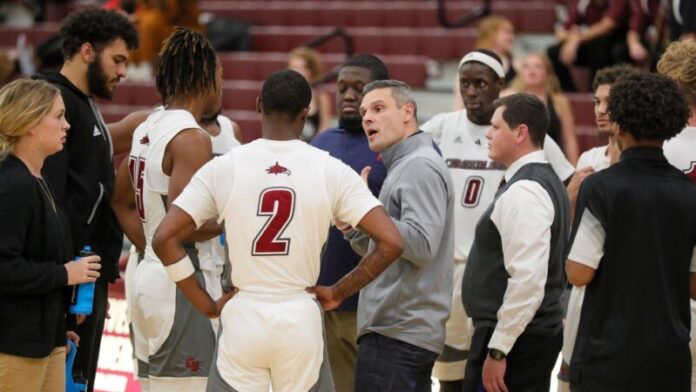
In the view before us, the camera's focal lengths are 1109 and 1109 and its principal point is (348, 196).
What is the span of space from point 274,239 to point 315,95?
5989mm

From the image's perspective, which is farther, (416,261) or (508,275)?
(508,275)

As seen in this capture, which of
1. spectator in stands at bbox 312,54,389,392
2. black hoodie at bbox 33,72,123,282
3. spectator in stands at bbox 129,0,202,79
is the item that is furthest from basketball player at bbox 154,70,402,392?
spectator in stands at bbox 129,0,202,79

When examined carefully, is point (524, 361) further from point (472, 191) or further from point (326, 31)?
point (326, 31)

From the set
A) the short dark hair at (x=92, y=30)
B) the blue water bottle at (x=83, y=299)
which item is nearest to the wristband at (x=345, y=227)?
the blue water bottle at (x=83, y=299)

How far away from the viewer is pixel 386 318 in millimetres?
4141

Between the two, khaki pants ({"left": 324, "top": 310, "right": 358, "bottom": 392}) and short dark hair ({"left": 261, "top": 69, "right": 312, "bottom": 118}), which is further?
khaki pants ({"left": 324, "top": 310, "right": 358, "bottom": 392})

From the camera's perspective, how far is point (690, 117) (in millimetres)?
4297

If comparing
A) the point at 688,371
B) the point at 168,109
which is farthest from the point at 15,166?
the point at 688,371

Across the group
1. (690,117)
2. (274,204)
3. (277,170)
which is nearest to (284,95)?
(277,170)

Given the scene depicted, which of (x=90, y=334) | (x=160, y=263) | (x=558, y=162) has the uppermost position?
(x=558, y=162)

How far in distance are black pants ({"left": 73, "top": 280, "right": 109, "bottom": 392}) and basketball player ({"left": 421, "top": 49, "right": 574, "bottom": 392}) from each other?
159 cm

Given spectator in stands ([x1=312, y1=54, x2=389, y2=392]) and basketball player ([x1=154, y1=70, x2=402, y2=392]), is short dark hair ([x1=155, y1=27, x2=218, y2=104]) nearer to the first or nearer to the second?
basketball player ([x1=154, y1=70, x2=402, y2=392])

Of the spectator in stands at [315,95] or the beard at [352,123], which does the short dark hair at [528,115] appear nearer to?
the beard at [352,123]

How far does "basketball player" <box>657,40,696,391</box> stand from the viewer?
434cm
